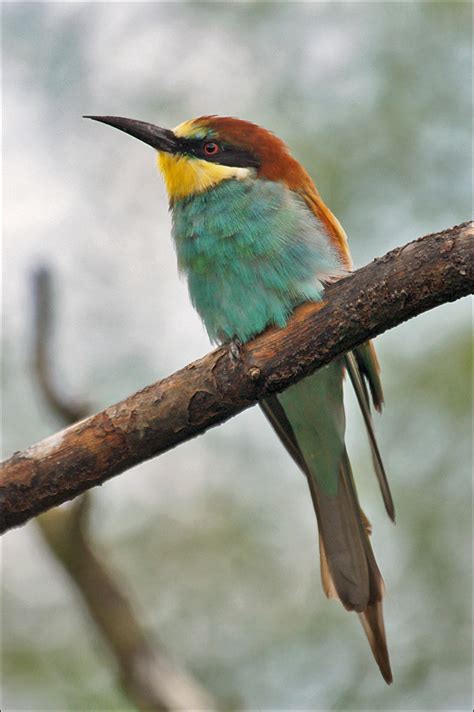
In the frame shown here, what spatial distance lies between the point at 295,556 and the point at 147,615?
1.00m

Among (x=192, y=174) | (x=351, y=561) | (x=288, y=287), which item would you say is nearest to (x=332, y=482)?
(x=351, y=561)

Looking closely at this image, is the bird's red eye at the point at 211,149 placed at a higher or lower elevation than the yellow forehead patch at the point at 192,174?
higher

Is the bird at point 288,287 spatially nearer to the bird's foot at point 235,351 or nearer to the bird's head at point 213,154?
the bird's head at point 213,154

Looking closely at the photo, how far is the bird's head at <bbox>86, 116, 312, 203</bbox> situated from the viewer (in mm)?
3906

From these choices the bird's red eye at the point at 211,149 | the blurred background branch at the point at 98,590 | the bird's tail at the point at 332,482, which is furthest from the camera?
the bird's red eye at the point at 211,149

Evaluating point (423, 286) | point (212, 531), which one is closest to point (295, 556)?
point (212, 531)

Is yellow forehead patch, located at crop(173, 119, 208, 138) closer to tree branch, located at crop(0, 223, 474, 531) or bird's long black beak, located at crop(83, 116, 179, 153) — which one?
bird's long black beak, located at crop(83, 116, 179, 153)

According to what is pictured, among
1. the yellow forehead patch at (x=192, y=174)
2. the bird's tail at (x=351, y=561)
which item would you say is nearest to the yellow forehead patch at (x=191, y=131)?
the yellow forehead patch at (x=192, y=174)

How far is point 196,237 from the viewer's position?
3.77 metres

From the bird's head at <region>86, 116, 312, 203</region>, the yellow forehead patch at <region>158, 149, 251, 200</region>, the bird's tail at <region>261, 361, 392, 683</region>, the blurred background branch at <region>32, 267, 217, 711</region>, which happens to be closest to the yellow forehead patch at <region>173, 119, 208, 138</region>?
the bird's head at <region>86, 116, 312, 203</region>

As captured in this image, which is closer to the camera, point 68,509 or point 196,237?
point 196,237

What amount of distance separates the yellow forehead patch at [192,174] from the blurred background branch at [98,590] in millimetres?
660

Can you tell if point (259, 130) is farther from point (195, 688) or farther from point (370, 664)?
point (370, 664)

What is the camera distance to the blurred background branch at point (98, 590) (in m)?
3.68
